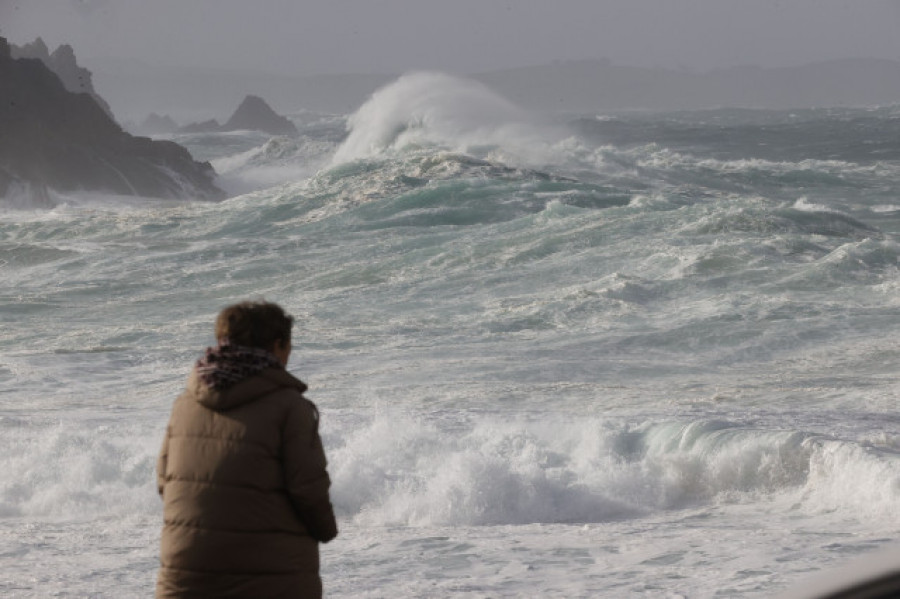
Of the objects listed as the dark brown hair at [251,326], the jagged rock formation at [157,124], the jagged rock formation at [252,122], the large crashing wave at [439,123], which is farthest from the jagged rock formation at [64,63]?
the dark brown hair at [251,326]

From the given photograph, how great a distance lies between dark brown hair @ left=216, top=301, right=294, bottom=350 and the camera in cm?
305

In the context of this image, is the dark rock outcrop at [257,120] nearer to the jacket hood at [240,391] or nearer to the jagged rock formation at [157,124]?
the jagged rock formation at [157,124]

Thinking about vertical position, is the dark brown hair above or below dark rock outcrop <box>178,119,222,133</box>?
below

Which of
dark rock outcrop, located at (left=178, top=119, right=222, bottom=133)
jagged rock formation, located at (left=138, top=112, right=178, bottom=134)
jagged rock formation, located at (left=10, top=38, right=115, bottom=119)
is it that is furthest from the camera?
jagged rock formation, located at (left=138, top=112, right=178, bottom=134)

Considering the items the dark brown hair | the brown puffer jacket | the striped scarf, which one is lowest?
the brown puffer jacket

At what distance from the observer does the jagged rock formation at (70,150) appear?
118ft

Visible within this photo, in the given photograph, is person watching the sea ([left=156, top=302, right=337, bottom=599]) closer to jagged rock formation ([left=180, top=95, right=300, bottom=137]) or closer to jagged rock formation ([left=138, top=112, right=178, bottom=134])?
jagged rock formation ([left=180, top=95, right=300, bottom=137])

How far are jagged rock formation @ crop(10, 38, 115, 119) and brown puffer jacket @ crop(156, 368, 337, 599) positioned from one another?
219 feet

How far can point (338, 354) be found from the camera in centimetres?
1338

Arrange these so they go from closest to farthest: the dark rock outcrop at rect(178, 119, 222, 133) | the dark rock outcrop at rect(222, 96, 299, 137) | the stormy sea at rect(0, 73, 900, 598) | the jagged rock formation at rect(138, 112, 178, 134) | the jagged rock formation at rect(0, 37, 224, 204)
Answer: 1. the stormy sea at rect(0, 73, 900, 598)
2. the jagged rock formation at rect(0, 37, 224, 204)
3. the dark rock outcrop at rect(178, 119, 222, 133)
4. the dark rock outcrop at rect(222, 96, 299, 137)
5. the jagged rock formation at rect(138, 112, 178, 134)

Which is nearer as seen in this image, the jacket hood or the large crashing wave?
the jacket hood

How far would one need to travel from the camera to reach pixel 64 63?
70188mm

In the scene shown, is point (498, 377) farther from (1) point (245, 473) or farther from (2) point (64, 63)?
(2) point (64, 63)

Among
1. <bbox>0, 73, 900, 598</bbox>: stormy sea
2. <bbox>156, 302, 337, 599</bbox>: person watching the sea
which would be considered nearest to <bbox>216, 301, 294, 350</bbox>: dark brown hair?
<bbox>156, 302, 337, 599</bbox>: person watching the sea
